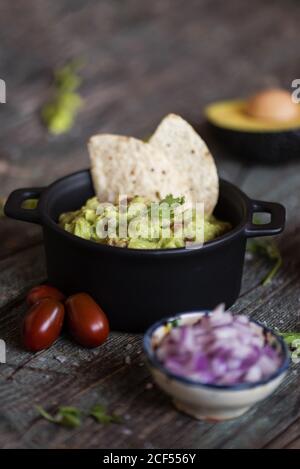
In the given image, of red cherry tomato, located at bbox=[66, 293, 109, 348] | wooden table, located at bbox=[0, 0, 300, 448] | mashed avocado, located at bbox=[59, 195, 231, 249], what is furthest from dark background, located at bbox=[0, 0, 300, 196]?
red cherry tomato, located at bbox=[66, 293, 109, 348]

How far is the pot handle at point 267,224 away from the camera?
2.41m

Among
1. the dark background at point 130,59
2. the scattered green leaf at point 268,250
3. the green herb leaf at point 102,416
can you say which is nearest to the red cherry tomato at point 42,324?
the green herb leaf at point 102,416

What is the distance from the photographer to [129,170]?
8.80 feet

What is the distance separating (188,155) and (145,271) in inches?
25.2

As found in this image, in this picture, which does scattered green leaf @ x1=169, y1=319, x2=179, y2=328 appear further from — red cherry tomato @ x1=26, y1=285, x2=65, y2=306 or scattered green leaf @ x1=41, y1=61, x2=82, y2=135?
scattered green leaf @ x1=41, y1=61, x2=82, y2=135

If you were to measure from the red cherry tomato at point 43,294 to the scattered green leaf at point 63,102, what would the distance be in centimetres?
186

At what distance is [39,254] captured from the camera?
2969 mm

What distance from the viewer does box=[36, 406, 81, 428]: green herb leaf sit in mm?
1972

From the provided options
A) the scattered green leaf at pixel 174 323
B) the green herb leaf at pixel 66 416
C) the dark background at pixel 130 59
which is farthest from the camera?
the dark background at pixel 130 59

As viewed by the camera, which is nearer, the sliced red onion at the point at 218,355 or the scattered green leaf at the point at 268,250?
the sliced red onion at the point at 218,355

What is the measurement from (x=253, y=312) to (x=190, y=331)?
26.0 inches

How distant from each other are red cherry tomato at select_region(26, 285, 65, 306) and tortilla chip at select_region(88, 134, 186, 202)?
0.41 metres

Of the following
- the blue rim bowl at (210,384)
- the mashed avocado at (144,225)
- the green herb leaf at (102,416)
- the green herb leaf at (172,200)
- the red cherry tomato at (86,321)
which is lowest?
the green herb leaf at (102,416)

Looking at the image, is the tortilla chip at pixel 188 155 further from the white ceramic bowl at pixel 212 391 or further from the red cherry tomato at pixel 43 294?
the white ceramic bowl at pixel 212 391
